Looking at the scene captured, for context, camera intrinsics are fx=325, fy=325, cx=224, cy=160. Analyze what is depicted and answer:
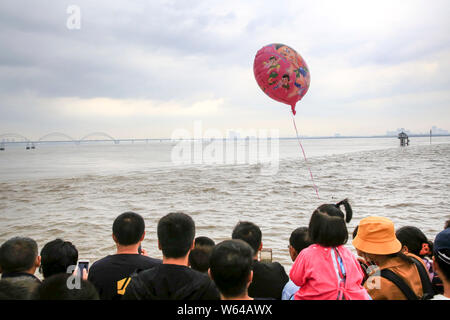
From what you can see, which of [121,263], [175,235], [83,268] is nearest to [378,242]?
[175,235]

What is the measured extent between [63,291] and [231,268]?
1004 millimetres

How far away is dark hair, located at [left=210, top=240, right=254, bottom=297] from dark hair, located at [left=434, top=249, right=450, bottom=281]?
145 cm

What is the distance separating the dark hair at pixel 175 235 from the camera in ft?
8.38

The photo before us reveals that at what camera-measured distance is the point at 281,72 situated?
6270 millimetres

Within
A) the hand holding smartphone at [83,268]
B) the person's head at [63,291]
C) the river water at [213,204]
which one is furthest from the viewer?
the river water at [213,204]

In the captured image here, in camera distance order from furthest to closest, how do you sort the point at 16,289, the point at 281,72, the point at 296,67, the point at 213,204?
the point at 213,204, the point at 296,67, the point at 281,72, the point at 16,289

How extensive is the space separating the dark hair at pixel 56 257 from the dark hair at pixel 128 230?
1.50 feet

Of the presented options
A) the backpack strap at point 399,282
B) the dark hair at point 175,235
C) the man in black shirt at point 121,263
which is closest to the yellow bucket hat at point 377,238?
the backpack strap at point 399,282

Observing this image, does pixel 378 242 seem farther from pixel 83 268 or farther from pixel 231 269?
pixel 83 268

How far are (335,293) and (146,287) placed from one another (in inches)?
55.9

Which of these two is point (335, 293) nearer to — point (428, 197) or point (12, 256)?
point (12, 256)

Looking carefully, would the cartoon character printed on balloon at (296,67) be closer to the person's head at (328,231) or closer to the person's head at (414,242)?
the person's head at (414,242)

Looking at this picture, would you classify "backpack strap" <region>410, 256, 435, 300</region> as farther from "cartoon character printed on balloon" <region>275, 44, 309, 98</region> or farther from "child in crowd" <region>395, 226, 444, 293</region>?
"cartoon character printed on balloon" <region>275, 44, 309, 98</region>
